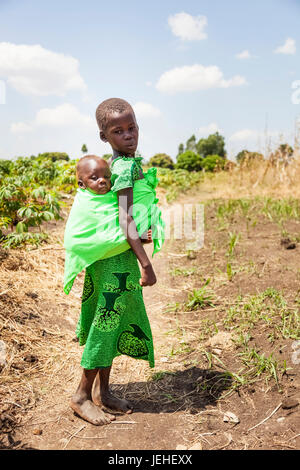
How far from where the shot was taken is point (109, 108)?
62.3 inches

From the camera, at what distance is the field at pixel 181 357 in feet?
5.46

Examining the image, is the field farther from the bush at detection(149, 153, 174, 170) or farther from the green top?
the bush at detection(149, 153, 174, 170)

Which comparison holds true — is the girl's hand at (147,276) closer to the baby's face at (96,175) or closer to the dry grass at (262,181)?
the baby's face at (96,175)

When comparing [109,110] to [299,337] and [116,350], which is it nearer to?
[116,350]

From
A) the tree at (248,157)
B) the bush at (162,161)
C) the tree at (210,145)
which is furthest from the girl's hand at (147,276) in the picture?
the tree at (210,145)

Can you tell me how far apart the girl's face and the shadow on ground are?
1220mm

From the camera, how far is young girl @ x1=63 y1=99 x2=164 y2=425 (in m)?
1.58

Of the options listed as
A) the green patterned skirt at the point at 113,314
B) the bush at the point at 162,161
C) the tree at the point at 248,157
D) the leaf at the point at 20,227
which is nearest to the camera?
the green patterned skirt at the point at 113,314

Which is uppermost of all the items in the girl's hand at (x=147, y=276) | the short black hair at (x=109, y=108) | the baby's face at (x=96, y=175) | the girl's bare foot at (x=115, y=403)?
the short black hair at (x=109, y=108)

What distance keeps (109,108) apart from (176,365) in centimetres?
148

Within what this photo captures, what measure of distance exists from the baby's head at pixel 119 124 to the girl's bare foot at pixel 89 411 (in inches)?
43.8

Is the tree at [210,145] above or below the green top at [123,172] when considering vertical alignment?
above

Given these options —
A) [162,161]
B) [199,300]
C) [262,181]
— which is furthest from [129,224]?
[162,161]

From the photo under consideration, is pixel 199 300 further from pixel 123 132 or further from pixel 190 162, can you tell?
pixel 190 162
